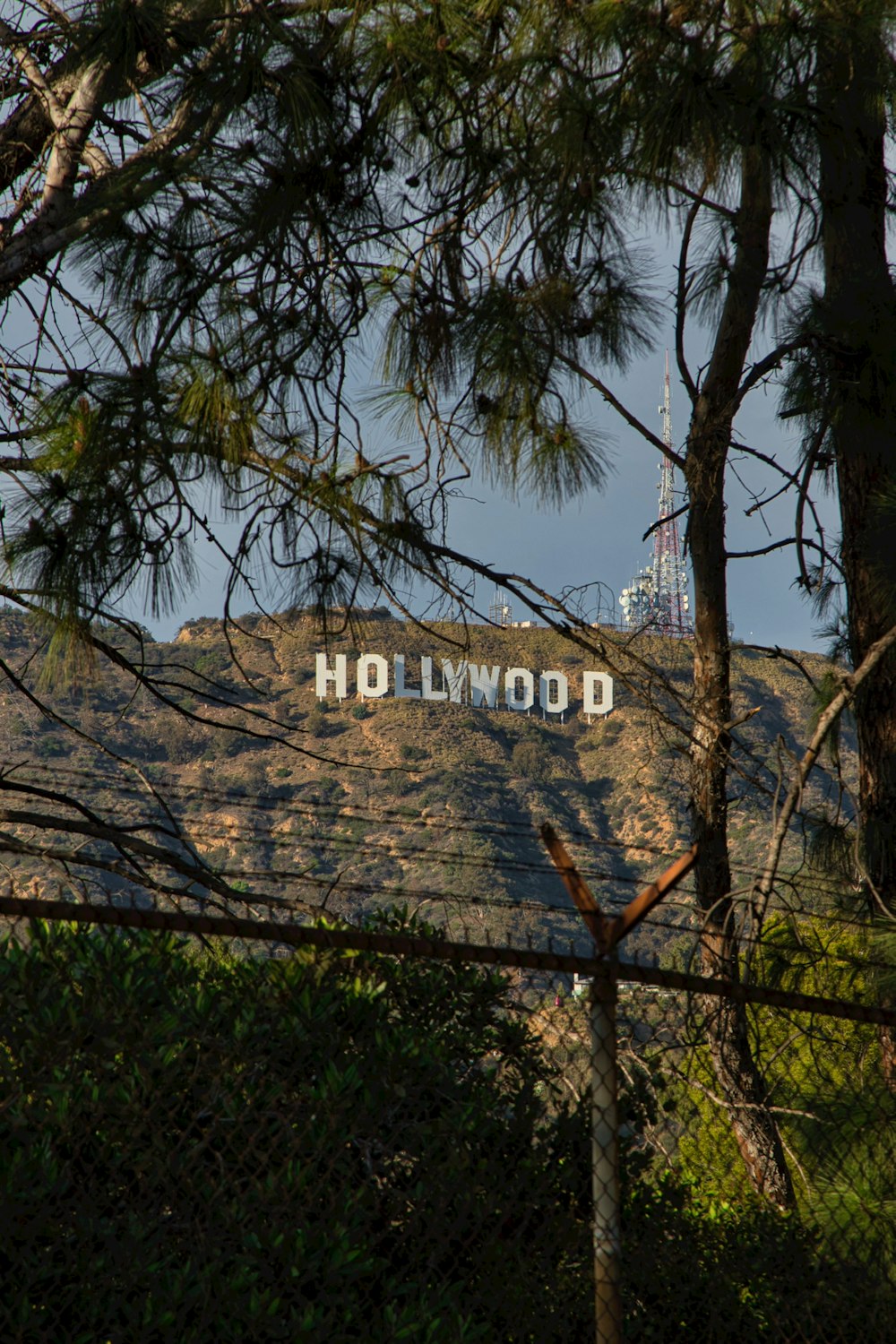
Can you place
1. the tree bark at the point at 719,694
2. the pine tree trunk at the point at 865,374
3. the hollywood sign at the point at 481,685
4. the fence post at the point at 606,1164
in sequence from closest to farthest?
the fence post at the point at 606,1164, the pine tree trunk at the point at 865,374, the tree bark at the point at 719,694, the hollywood sign at the point at 481,685

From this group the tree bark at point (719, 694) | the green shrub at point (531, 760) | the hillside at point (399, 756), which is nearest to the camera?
the tree bark at point (719, 694)

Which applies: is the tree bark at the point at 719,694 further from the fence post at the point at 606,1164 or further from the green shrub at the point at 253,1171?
the fence post at the point at 606,1164

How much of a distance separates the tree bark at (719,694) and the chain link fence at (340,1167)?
1.35 metres

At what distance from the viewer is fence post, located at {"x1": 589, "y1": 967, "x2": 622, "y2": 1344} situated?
2.06 m

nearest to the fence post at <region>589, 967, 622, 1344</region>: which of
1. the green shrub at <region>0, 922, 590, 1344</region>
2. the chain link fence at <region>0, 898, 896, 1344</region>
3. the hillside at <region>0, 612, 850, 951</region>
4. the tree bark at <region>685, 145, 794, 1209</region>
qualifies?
the chain link fence at <region>0, 898, 896, 1344</region>

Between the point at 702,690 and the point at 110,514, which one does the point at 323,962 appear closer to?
the point at 110,514

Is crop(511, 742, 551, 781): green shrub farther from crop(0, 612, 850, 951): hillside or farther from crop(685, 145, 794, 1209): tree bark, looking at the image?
crop(685, 145, 794, 1209): tree bark

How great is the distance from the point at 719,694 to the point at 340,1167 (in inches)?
123

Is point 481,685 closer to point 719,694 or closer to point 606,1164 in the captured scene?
point 719,694

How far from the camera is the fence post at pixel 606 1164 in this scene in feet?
6.75

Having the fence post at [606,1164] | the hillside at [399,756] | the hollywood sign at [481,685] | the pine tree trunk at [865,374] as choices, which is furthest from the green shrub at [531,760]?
the fence post at [606,1164]

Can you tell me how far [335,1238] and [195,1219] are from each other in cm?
33

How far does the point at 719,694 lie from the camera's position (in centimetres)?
527

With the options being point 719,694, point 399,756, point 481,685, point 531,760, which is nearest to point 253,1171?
point 719,694
